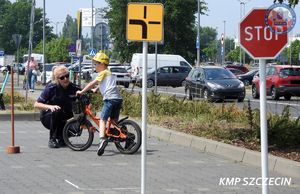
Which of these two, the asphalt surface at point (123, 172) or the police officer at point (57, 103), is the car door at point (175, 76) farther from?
the police officer at point (57, 103)

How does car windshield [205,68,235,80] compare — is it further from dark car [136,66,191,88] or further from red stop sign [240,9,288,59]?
red stop sign [240,9,288,59]

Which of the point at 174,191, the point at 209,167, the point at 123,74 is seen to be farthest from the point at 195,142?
the point at 123,74

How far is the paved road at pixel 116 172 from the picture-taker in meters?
8.41

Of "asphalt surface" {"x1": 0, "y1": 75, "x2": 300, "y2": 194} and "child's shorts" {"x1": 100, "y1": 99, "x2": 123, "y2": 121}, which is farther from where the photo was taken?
"child's shorts" {"x1": 100, "y1": 99, "x2": 123, "y2": 121}

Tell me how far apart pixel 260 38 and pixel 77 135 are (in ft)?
20.0

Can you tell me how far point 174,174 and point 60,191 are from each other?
1.96 meters

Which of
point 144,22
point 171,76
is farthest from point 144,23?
point 171,76

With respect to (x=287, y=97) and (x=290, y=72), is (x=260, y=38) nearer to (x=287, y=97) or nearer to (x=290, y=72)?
(x=290, y=72)

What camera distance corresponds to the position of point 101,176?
9.33m

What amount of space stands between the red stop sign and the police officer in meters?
6.42

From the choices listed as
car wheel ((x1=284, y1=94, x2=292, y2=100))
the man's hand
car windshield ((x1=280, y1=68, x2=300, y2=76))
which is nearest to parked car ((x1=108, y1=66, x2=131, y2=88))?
car wheel ((x1=284, y1=94, x2=292, y2=100))

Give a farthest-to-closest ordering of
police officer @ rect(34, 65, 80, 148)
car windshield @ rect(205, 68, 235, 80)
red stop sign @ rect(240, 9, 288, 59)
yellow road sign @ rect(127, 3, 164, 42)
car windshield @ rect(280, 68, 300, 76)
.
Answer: car windshield @ rect(280, 68, 300, 76) < car windshield @ rect(205, 68, 235, 80) < police officer @ rect(34, 65, 80, 148) < yellow road sign @ rect(127, 3, 164, 42) < red stop sign @ rect(240, 9, 288, 59)

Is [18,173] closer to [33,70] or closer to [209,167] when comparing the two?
[209,167]

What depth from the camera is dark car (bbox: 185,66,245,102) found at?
28.0 metres
